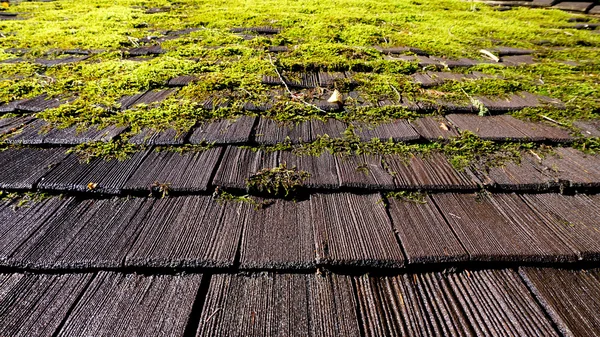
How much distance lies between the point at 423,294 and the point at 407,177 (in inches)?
19.1

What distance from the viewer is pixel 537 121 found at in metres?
1.61

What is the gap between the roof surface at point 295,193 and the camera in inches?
32.5

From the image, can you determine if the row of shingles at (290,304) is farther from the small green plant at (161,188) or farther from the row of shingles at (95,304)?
the small green plant at (161,188)

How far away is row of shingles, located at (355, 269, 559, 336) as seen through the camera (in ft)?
2.61

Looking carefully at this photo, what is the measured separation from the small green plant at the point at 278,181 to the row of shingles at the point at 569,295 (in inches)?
29.4

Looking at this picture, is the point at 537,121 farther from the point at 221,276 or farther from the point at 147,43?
the point at 147,43

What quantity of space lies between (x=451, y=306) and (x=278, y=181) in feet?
2.20

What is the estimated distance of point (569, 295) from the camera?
0.87 metres

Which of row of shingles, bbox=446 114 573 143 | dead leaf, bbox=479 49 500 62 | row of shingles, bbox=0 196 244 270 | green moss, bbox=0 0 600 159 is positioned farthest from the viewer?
dead leaf, bbox=479 49 500 62

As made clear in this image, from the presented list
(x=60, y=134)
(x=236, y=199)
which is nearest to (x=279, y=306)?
(x=236, y=199)

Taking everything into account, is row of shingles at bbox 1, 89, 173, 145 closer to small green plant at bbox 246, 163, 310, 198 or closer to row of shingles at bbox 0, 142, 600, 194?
row of shingles at bbox 0, 142, 600, 194

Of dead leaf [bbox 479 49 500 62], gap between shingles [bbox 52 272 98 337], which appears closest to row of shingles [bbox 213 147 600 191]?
gap between shingles [bbox 52 272 98 337]

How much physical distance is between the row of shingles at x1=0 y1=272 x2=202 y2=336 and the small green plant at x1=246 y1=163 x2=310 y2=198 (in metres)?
0.39

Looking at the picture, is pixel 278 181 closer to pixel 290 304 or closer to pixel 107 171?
pixel 290 304
